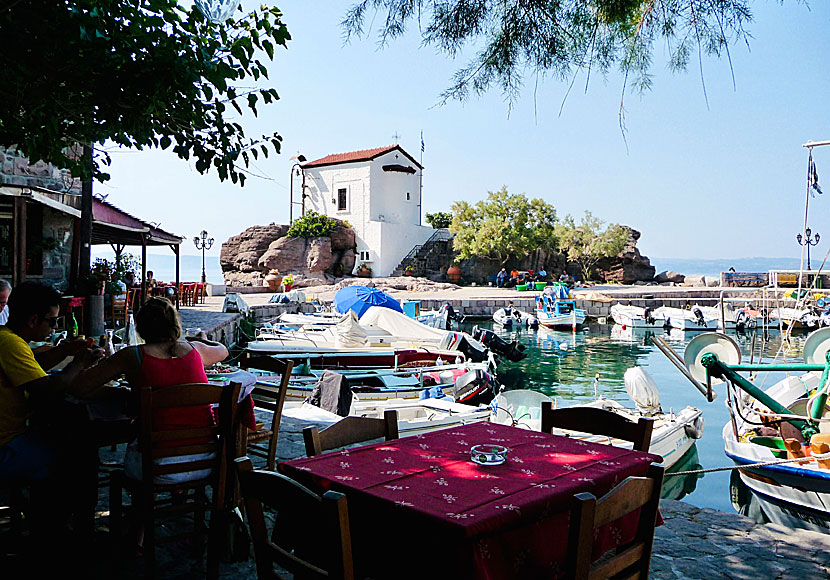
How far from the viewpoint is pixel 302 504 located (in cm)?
176

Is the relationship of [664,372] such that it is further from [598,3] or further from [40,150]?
[40,150]

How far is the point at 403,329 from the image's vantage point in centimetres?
1472

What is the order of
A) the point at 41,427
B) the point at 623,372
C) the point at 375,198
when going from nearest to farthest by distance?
the point at 41,427 < the point at 623,372 < the point at 375,198

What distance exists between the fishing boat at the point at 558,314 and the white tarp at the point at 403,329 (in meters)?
14.0

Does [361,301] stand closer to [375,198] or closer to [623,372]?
[623,372]

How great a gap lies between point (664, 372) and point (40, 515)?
19.1 meters

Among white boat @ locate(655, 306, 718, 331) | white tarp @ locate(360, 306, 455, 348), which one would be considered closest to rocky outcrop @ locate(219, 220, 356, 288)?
white boat @ locate(655, 306, 718, 331)

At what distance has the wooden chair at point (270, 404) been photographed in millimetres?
3925

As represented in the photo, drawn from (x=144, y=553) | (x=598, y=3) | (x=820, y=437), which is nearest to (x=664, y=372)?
(x=820, y=437)

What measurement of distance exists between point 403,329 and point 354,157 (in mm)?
34383

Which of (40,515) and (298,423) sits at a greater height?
(40,515)

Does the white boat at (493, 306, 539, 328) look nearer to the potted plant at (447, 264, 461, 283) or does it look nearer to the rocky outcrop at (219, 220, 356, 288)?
the rocky outcrop at (219, 220, 356, 288)

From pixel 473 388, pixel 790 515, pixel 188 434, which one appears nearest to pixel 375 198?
pixel 473 388

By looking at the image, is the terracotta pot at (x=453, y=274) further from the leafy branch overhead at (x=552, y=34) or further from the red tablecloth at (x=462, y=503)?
the red tablecloth at (x=462, y=503)
